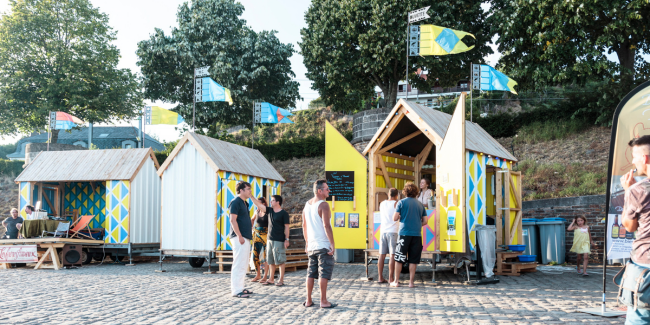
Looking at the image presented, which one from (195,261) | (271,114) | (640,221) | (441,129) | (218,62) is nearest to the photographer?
(640,221)

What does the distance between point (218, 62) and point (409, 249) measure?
723 inches

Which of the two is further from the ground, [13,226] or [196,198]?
[196,198]

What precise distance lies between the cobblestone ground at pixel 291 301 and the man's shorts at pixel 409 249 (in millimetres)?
498

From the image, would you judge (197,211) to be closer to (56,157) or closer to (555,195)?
(56,157)

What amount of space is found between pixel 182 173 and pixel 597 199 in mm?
10451

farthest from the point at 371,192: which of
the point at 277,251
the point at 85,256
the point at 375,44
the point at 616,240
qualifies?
the point at 375,44

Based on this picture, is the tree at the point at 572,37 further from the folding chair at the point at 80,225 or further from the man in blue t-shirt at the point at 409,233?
the folding chair at the point at 80,225

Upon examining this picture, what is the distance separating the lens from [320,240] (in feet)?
20.9

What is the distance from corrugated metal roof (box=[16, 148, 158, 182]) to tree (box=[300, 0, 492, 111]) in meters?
10.2

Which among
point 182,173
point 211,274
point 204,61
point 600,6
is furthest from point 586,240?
point 204,61

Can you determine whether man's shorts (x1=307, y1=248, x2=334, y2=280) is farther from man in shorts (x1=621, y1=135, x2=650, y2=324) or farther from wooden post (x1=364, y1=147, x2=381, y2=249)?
wooden post (x1=364, y1=147, x2=381, y2=249)

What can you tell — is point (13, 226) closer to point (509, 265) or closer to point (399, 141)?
point (399, 141)

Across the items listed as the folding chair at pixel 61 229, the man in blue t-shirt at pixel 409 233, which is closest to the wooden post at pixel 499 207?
the man in blue t-shirt at pixel 409 233

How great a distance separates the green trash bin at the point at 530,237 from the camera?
510 inches
